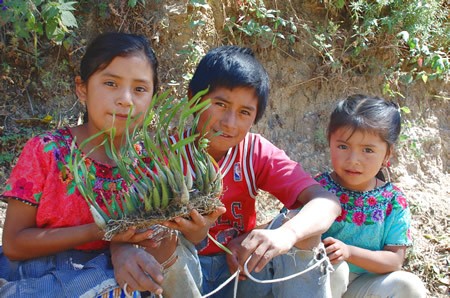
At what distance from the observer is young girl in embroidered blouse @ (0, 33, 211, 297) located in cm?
174

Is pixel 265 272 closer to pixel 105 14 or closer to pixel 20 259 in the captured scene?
pixel 20 259

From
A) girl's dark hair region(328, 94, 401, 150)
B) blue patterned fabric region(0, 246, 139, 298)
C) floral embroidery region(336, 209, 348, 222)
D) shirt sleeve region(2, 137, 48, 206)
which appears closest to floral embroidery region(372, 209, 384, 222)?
floral embroidery region(336, 209, 348, 222)

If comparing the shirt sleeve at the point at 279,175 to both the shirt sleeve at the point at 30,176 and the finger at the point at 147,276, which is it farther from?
the shirt sleeve at the point at 30,176

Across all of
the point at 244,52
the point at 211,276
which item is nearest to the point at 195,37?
the point at 244,52

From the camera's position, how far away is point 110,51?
206cm

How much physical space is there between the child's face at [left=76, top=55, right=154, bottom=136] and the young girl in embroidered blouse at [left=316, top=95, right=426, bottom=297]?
0.96 meters

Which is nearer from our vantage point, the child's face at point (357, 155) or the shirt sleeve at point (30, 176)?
the shirt sleeve at point (30, 176)

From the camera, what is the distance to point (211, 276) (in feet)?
7.29

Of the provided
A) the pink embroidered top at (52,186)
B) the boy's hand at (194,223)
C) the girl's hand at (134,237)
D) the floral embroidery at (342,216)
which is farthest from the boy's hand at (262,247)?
the floral embroidery at (342,216)

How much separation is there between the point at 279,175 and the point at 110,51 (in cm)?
87

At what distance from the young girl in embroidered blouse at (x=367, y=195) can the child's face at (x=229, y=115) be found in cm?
51

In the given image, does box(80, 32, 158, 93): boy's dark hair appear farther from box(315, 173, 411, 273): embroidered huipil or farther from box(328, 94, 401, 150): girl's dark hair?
box(315, 173, 411, 273): embroidered huipil

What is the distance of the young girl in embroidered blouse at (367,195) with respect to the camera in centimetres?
234

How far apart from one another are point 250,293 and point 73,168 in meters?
0.97
